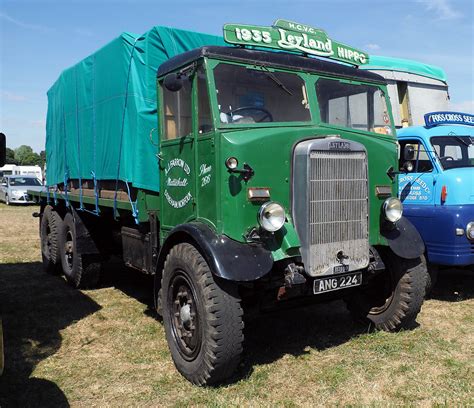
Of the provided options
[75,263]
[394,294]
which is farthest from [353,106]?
[75,263]

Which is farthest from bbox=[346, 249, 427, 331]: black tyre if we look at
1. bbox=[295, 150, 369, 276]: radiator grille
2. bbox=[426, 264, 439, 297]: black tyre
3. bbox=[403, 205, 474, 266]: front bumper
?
bbox=[426, 264, 439, 297]: black tyre

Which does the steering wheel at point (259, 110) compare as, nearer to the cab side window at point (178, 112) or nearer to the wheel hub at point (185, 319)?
the cab side window at point (178, 112)

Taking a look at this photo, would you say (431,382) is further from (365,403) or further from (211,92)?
(211,92)

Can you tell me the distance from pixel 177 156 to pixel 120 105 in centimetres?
143

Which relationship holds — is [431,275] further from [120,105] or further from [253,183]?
[120,105]

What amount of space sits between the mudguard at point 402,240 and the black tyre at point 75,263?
4462mm

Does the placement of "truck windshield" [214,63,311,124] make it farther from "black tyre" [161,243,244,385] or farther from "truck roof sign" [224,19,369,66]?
"black tyre" [161,243,244,385]

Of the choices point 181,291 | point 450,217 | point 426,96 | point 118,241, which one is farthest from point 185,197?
point 426,96

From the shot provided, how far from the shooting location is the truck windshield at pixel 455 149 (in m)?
6.71

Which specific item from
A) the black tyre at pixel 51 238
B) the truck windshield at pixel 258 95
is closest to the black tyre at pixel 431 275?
the truck windshield at pixel 258 95

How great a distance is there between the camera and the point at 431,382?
13.5 ft

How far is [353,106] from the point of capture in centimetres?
509

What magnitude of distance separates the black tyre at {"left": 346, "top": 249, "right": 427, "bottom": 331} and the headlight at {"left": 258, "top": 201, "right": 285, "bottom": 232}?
1611mm

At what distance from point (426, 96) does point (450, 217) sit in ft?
11.0
